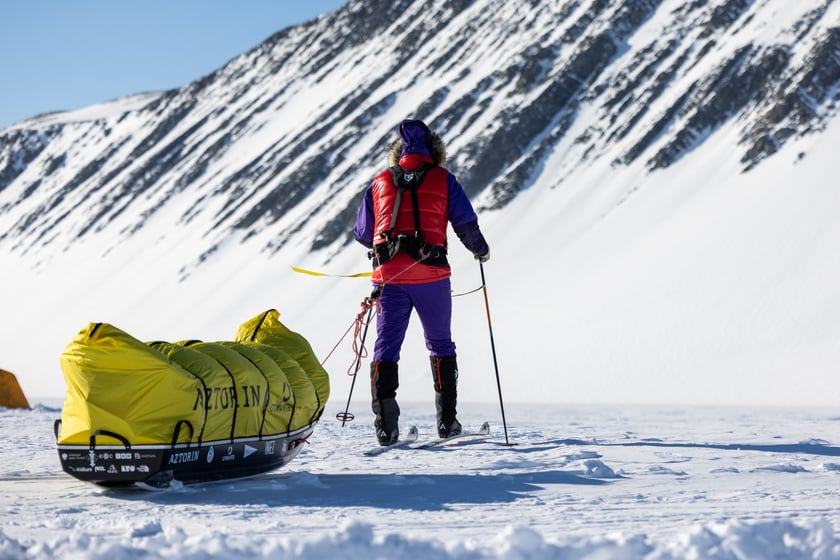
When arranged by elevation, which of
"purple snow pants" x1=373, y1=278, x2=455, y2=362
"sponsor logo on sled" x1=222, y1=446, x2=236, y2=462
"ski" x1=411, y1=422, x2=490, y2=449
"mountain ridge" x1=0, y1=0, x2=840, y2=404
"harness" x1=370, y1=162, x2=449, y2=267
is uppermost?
"mountain ridge" x1=0, y1=0, x2=840, y2=404

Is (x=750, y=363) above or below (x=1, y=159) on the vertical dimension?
below

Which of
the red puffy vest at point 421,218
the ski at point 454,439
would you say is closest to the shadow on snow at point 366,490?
the ski at point 454,439

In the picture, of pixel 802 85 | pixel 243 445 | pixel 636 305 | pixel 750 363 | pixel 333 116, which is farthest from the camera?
pixel 333 116

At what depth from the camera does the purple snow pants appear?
19.9 ft

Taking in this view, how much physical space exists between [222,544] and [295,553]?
258mm

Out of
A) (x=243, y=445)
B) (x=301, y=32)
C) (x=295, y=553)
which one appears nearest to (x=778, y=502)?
(x=295, y=553)

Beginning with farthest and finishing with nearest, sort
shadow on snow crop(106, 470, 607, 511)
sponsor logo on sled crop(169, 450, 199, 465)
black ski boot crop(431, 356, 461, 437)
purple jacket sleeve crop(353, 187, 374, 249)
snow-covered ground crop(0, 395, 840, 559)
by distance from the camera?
purple jacket sleeve crop(353, 187, 374, 249) < black ski boot crop(431, 356, 461, 437) < sponsor logo on sled crop(169, 450, 199, 465) < shadow on snow crop(106, 470, 607, 511) < snow-covered ground crop(0, 395, 840, 559)

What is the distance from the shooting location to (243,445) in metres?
4.43

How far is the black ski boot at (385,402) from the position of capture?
599 cm

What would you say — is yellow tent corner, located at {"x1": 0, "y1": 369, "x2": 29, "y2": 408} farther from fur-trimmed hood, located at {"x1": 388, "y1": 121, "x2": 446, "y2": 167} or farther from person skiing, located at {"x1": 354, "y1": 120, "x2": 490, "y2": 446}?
fur-trimmed hood, located at {"x1": 388, "y1": 121, "x2": 446, "y2": 167}

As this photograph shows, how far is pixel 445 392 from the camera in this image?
20.2ft

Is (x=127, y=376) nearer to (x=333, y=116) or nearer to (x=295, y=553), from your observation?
(x=295, y=553)

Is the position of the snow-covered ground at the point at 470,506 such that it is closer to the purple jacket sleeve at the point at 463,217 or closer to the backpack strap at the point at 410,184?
the purple jacket sleeve at the point at 463,217

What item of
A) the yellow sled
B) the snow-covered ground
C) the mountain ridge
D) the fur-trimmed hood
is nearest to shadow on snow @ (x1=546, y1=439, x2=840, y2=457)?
the snow-covered ground
